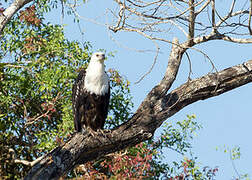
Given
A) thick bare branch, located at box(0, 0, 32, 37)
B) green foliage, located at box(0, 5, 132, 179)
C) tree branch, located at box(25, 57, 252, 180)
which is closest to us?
tree branch, located at box(25, 57, 252, 180)

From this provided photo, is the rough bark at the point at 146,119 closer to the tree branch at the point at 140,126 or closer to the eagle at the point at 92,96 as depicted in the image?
the tree branch at the point at 140,126

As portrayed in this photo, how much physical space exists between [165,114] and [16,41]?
14.1ft

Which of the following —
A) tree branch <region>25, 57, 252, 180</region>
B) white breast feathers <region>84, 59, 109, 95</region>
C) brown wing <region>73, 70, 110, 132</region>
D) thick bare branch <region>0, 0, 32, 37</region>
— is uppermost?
thick bare branch <region>0, 0, 32, 37</region>

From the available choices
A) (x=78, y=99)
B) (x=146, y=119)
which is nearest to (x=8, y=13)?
(x=78, y=99)

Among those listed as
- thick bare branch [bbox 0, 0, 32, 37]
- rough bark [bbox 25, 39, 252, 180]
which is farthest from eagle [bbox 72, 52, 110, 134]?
thick bare branch [bbox 0, 0, 32, 37]

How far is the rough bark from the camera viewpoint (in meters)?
4.03

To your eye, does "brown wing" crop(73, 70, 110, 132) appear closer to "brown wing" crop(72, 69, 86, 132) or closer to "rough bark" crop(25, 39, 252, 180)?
"brown wing" crop(72, 69, 86, 132)

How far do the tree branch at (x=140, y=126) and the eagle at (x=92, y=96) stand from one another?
2.56ft

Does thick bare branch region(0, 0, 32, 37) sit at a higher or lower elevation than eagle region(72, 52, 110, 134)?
higher

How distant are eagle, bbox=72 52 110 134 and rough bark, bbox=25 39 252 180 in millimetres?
781

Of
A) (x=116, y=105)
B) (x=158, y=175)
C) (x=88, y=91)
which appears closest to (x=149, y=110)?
(x=88, y=91)

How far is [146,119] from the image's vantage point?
4.31m

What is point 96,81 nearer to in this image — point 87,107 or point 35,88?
point 87,107

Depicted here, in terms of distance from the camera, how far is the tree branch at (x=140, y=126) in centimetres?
402
